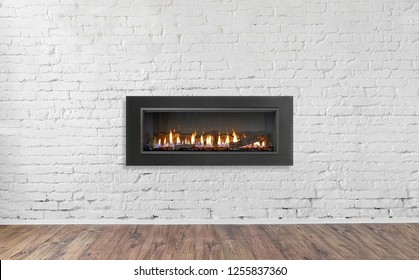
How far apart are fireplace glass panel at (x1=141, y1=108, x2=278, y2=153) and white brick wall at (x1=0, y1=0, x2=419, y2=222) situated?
0.62 feet

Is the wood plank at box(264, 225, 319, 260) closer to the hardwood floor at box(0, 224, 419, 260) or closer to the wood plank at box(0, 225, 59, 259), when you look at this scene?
the hardwood floor at box(0, 224, 419, 260)

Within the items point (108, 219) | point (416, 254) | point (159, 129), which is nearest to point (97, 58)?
point (159, 129)

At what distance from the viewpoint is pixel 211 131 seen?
434 cm

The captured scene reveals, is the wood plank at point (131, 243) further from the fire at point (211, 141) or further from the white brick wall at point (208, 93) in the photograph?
the fire at point (211, 141)

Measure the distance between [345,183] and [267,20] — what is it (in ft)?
4.66

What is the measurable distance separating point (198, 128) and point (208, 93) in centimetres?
31

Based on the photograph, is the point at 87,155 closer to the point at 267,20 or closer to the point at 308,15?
the point at 267,20

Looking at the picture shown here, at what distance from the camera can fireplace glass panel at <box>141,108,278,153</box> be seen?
14.1 ft

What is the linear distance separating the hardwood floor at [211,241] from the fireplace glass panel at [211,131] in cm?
65

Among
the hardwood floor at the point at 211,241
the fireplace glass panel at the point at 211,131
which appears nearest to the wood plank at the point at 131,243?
the hardwood floor at the point at 211,241

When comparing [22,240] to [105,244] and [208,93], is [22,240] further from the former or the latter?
[208,93]

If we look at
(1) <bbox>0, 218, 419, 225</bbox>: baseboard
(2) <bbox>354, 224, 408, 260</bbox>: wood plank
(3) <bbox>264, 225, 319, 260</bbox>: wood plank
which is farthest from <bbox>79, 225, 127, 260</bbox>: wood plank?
(2) <bbox>354, 224, 408, 260</bbox>: wood plank

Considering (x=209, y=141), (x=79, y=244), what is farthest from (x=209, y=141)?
(x=79, y=244)

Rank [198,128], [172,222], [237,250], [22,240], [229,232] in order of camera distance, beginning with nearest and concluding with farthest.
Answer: [237,250] → [22,240] → [229,232] → [172,222] → [198,128]
